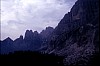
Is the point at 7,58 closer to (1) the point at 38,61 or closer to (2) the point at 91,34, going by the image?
(1) the point at 38,61

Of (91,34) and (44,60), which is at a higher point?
(91,34)

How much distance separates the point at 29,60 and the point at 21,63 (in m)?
3.24

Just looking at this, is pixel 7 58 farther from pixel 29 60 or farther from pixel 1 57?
pixel 29 60

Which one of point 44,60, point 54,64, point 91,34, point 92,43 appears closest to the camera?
point 54,64

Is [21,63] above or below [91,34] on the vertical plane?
below

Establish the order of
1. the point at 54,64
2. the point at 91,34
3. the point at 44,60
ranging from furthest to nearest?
the point at 91,34 < the point at 44,60 < the point at 54,64

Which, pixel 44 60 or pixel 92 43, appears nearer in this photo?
pixel 44 60

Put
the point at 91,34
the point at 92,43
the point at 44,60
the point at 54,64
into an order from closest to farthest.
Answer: the point at 54,64, the point at 44,60, the point at 92,43, the point at 91,34

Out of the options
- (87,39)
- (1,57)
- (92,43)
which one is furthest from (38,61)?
A: (87,39)

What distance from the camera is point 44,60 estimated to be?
287ft

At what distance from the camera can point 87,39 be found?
19625 cm

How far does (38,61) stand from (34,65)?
3590mm

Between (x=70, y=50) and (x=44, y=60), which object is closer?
(x=44, y=60)

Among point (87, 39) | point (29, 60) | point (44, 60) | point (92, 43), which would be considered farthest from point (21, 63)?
point (87, 39)
